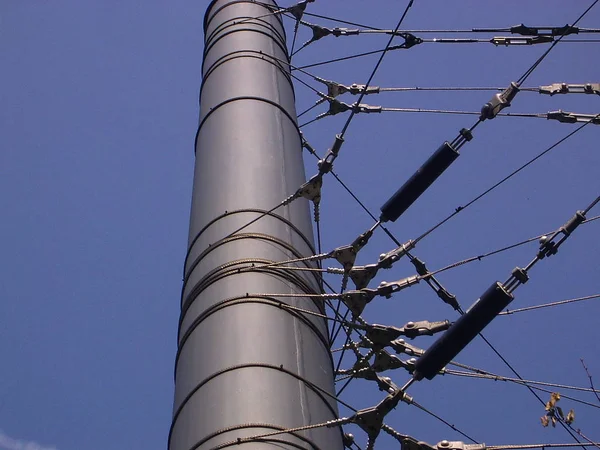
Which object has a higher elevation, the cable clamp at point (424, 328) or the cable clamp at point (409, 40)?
the cable clamp at point (409, 40)

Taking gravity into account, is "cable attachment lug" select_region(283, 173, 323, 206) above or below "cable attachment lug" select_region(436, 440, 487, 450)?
above

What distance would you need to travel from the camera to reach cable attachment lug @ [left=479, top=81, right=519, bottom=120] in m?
11.2

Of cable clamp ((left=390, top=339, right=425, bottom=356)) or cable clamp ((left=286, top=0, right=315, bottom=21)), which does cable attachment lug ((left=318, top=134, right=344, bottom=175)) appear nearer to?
cable clamp ((left=390, top=339, right=425, bottom=356))

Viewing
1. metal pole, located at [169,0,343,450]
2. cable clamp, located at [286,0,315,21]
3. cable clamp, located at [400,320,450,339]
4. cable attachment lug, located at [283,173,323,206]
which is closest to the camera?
metal pole, located at [169,0,343,450]

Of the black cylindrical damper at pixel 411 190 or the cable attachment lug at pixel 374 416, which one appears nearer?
the cable attachment lug at pixel 374 416

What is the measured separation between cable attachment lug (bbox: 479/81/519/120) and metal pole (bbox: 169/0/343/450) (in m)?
2.50

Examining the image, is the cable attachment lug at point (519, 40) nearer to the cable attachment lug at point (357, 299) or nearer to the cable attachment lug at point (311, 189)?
the cable attachment lug at point (311, 189)

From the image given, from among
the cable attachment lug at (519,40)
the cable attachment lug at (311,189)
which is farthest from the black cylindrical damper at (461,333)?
the cable attachment lug at (519,40)

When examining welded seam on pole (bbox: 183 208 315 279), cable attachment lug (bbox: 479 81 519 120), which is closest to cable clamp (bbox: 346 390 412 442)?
welded seam on pole (bbox: 183 208 315 279)

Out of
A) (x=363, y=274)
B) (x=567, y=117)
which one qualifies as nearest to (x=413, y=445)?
(x=363, y=274)

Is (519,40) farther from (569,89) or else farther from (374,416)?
(374,416)

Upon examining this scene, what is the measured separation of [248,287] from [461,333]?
2.26 meters

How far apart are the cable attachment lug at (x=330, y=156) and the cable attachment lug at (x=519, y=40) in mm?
4439

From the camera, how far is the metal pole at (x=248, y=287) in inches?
329
